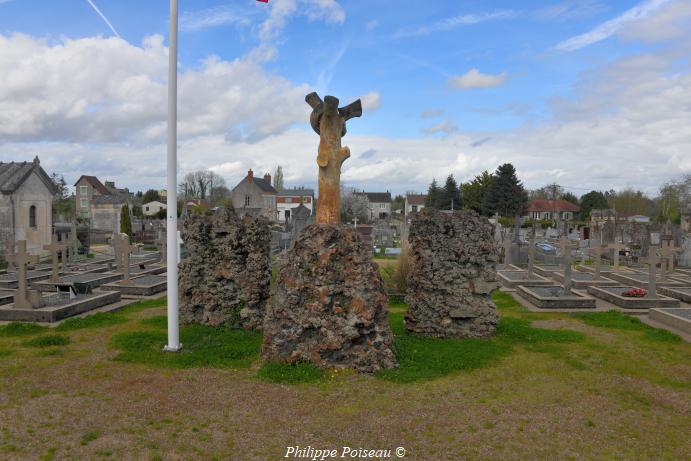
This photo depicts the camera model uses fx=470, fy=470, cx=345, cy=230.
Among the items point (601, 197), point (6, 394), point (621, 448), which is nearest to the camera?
point (621, 448)

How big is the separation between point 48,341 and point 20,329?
1.67 metres

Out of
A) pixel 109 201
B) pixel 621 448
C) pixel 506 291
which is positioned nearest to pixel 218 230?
pixel 621 448

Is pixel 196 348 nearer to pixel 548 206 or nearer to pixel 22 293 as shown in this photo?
pixel 22 293

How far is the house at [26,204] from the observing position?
2427 cm

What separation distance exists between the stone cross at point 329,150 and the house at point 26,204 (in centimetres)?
2133

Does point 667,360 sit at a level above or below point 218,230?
below

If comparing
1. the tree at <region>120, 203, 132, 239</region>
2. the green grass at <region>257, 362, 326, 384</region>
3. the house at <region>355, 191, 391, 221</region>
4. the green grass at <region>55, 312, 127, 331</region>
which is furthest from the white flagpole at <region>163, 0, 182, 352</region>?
the house at <region>355, 191, 391, 221</region>

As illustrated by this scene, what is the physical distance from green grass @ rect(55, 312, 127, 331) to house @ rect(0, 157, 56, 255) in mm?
15747

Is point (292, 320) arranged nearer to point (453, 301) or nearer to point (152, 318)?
point (453, 301)

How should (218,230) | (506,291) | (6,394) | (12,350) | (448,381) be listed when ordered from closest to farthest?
(6,394) → (448,381) → (12,350) → (218,230) → (506,291)

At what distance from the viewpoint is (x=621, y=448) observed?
207 inches

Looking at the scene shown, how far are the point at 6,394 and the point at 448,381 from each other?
635 cm

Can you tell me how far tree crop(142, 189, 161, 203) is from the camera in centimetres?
8104

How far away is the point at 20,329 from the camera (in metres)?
10.2
